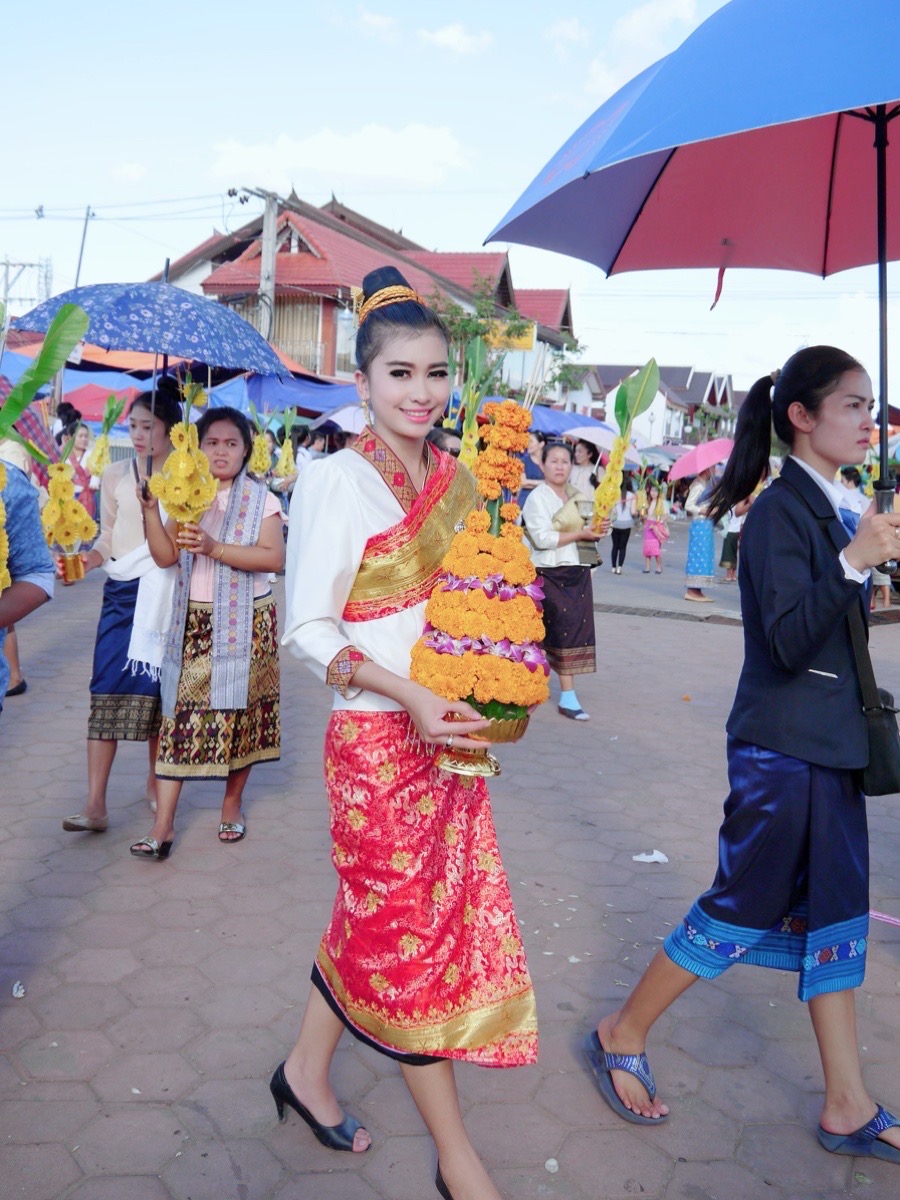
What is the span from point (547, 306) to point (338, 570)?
135ft

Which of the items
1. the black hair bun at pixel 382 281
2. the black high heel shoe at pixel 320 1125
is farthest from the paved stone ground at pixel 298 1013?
the black hair bun at pixel 382 281

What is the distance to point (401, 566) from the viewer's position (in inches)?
81.5

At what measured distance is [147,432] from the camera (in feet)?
13.2

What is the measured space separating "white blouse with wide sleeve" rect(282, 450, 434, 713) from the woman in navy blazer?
2.73 ft

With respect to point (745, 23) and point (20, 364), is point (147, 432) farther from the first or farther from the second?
point (20, 364)

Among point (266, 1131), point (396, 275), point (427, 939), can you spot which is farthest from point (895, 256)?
point (266, 1131)

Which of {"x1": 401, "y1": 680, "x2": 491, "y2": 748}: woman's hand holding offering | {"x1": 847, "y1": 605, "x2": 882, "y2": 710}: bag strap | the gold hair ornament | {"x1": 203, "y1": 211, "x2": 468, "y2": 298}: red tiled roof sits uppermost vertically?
{"x1": 203, "y1": 211, "x2": 468, "y2": 298}: red tiled roof

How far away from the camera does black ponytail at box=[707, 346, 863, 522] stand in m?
2.41

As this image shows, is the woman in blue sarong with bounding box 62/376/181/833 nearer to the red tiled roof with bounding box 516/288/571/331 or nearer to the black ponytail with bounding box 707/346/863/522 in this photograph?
the black ponytail with bounding box 707/346/863/522

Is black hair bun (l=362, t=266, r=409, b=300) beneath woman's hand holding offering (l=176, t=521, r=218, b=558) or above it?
above

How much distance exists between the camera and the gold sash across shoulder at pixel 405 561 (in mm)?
2059

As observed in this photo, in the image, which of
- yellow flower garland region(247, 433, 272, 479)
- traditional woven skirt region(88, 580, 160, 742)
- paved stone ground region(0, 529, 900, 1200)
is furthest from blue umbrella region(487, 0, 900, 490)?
yellow flower garland region(247, 433, 272, 479)

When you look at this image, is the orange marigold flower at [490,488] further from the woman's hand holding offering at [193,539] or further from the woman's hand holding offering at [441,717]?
the woman's hand holding offering at [193,539]

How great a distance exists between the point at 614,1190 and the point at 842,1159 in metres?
0.58
